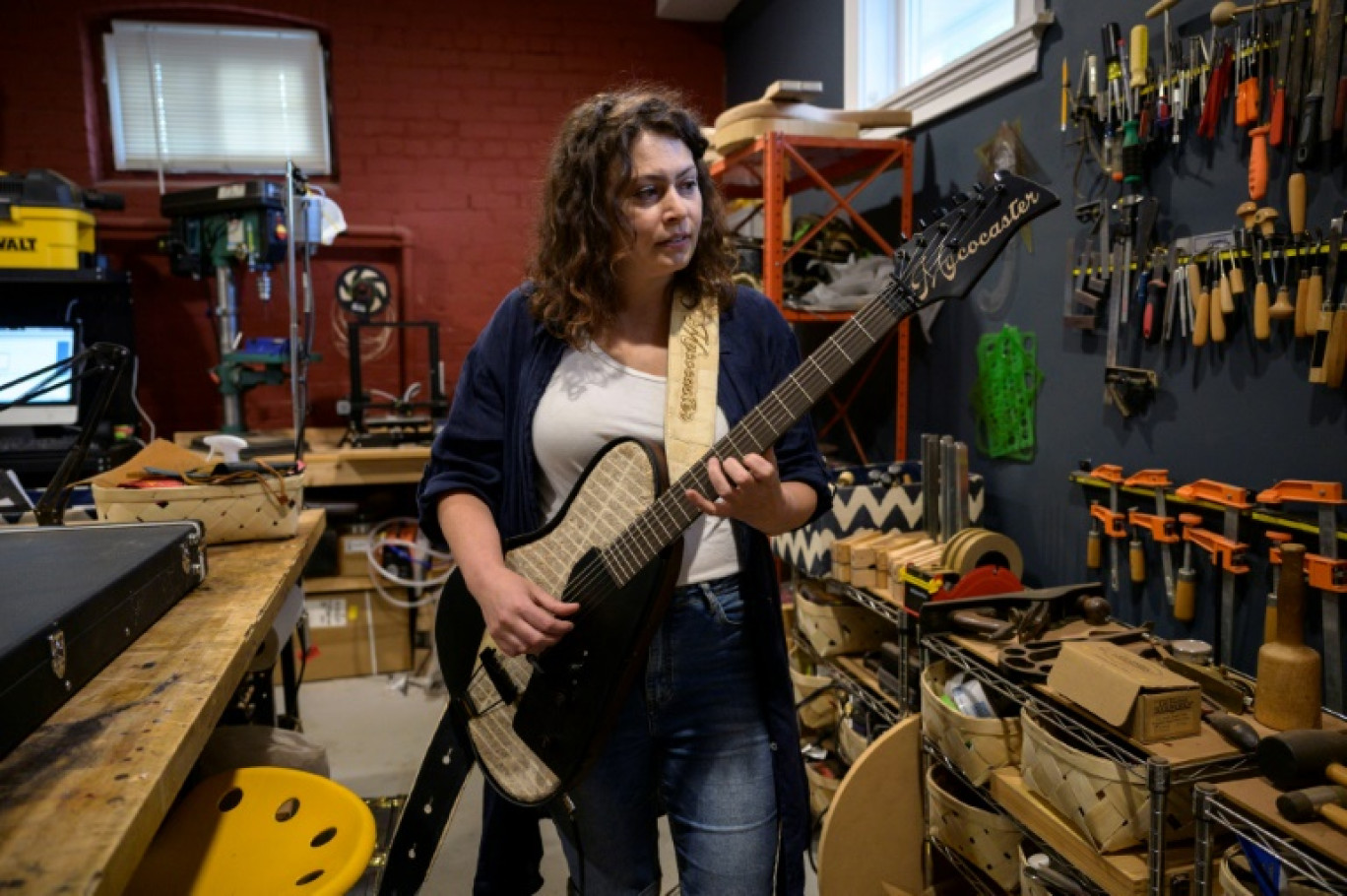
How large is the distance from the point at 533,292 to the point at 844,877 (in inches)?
52.9

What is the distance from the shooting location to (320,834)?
1.17m

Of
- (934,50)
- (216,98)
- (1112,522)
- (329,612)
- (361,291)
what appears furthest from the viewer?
(216,98)

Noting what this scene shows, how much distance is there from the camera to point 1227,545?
5.30 feet

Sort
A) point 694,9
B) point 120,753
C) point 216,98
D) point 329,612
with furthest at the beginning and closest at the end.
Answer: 1. point 694,9
2. point 216,98
3. point 329,612
4. point 120,753

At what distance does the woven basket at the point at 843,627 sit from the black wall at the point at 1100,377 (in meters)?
0.44

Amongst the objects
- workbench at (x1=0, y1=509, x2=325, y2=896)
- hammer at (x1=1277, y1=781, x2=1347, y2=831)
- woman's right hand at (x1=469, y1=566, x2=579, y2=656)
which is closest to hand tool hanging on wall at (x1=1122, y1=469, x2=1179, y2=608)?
hammer at (x1=1277, y1=781, x2=1347, y2=831)

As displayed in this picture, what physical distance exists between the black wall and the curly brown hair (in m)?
1.01

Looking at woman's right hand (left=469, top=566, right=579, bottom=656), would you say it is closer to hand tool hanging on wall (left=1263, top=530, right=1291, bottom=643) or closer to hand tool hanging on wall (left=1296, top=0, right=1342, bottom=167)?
hand tool hanging on wall (left=1263, top=530, right=1291, bottom=643)

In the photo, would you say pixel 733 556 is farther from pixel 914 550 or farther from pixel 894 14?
pixel 894 14

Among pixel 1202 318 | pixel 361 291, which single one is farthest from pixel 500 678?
pixel 361 291

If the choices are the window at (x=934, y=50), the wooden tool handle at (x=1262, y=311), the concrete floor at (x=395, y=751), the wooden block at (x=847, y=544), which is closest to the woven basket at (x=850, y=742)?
the concrete floor at (x=395, y=751)

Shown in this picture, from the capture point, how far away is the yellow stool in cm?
109

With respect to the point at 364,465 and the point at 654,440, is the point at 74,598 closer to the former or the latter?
the point at 654,440

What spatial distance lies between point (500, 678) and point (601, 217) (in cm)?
70
